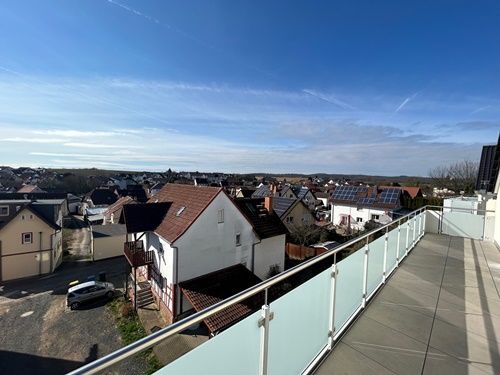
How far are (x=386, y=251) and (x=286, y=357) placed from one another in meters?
3.37

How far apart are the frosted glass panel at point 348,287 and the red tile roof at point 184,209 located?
944 centimetres

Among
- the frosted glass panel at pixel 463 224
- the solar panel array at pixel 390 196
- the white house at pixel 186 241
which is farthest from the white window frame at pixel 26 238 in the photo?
the solar panel array at pixel 390 196

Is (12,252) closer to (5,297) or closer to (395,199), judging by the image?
(5,297)

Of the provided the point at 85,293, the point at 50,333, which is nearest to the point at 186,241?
the point at 85,293

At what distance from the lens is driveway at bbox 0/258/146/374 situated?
10.3 meters

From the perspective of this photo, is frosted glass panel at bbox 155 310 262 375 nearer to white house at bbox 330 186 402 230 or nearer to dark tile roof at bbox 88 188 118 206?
white house at bbox 330 186 402 230

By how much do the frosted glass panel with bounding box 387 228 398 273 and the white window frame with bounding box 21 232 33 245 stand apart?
24.0m

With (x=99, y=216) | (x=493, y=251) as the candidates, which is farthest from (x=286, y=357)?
(x=99, y=216)

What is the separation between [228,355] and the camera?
5.53 ft

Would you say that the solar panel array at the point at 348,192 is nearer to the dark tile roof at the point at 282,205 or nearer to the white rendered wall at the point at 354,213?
the white rendered wall at the point at 354,213

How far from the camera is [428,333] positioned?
10.6 ft

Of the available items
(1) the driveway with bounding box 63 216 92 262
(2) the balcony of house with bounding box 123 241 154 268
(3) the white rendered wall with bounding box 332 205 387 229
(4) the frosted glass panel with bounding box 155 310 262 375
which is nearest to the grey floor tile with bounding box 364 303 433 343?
(4) the frosted glass panel with bounding box 155 310 262 375

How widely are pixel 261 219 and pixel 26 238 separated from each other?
17.4m

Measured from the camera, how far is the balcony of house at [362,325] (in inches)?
66.5
